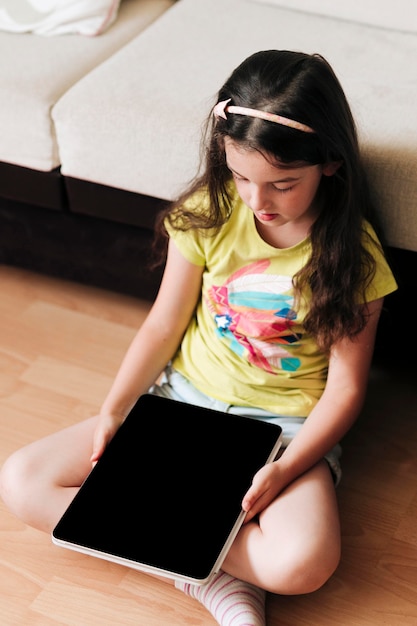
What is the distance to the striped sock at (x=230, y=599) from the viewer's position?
1143 mm

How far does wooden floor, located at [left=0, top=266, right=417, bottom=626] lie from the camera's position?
119cm

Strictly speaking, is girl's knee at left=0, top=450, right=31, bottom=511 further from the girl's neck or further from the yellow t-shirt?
the girl's neck

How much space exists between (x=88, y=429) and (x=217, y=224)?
0.35 m

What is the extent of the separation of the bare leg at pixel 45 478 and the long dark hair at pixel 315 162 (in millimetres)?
357

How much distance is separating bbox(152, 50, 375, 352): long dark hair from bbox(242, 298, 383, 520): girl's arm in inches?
0.8

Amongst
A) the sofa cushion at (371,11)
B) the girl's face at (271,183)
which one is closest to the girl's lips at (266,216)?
the girl's face at (271,183)

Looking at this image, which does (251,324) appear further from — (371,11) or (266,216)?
(371,11)

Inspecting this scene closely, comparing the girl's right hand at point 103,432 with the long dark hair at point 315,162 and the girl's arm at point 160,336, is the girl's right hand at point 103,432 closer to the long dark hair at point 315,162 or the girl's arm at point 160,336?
the girl's arm at point 160,336

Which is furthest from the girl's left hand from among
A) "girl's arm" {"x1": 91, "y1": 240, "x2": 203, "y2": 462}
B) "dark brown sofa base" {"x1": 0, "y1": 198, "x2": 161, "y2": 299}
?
"dark brown sofa base" {"x1": 0, "y1": 198, "x2": 161, "y2": 299}

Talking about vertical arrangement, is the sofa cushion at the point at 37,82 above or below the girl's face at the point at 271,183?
below

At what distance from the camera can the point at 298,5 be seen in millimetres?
1679

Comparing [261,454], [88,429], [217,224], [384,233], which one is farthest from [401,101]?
[88,429]

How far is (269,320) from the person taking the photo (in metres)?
1.24

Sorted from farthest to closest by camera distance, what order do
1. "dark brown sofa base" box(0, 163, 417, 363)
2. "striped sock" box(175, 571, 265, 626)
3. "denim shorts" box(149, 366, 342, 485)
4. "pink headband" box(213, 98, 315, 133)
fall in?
"dark brown sofa base" box(0, 163, 417, 363) → "denim shorts" box(149, 366, 342, 485) → "striped sock" box(175, 571, 265, 626) → "pink headband" box(213, 98, 315, 133)
